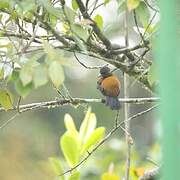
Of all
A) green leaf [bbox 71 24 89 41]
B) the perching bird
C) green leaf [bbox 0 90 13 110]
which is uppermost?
green leaf [bbox 71 24 89 41]

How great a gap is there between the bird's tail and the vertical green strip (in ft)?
2.79

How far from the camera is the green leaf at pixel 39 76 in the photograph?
1010 mm

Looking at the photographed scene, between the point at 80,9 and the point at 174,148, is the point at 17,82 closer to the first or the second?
the point at 80,9

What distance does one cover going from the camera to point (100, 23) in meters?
1.56

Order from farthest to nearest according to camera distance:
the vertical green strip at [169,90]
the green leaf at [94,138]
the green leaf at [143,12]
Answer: the green leaf at [94,138]
the green leaf at [143,12]
the vertical green strip at [169,90]

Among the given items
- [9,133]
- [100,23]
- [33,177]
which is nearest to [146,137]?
[33,177]

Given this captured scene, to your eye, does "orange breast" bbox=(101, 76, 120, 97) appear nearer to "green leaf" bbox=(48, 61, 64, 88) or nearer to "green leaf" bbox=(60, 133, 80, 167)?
"green leaf" bbox=(60, 133, 80, 167)

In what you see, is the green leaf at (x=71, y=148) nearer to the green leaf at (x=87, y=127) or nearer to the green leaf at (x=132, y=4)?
the green leaf at (x=87, y=127)

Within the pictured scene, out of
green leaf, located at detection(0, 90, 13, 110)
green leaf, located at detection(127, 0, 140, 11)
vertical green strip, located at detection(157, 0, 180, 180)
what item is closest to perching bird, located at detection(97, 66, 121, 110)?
green leaf, located at detection(0, 90, 13, 110)

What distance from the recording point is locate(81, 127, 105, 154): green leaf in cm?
183

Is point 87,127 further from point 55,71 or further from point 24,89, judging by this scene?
point 55,71

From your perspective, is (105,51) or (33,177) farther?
(33,177)

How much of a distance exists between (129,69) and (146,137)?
146 inches

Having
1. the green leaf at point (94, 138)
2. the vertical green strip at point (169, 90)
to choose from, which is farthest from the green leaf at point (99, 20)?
the vertical green strip at point (169, 90)
